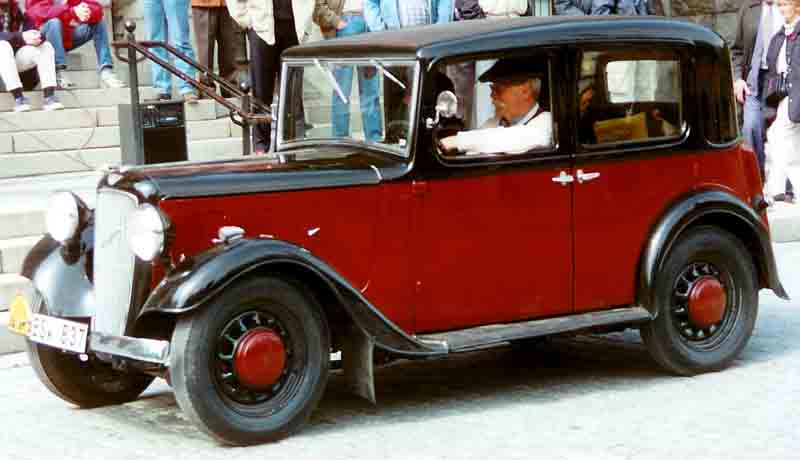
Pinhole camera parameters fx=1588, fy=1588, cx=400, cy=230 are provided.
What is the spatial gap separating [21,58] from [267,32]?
111 inches

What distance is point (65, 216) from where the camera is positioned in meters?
7.27

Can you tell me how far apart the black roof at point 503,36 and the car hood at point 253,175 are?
1.70ft

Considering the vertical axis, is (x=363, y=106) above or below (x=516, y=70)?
below

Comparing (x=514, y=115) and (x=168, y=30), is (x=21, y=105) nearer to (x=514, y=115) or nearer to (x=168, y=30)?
(x=168, y=30)

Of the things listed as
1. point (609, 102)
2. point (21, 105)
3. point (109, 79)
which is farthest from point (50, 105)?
point (609, 102)

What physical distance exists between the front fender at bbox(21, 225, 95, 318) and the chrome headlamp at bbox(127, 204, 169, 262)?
57cm

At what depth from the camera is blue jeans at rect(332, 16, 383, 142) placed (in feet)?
24.1

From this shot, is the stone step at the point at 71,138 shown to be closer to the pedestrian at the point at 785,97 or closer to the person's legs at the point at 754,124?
the person's legs at the point at 754,124

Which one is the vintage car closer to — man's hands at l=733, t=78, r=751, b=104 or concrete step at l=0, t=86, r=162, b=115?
man's hands at l=733, t=78, r=751, b=104

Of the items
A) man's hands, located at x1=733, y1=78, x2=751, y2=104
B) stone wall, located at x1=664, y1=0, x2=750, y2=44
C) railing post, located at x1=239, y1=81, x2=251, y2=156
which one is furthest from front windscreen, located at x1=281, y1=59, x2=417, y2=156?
stone wall, located at x1=664, y1=0, x2=750, y2=44

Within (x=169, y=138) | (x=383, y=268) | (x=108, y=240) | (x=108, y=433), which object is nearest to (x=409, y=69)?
(x=383, y=268)

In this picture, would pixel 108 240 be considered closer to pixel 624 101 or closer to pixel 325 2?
pixel 624 101

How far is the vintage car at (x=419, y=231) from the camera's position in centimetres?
660

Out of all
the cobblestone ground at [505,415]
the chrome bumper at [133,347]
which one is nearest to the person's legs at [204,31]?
the cobblestone ground at [505,415]
